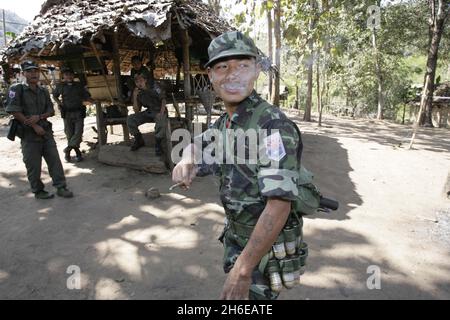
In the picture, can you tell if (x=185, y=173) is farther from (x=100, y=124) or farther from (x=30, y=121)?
(x=100, y=124)

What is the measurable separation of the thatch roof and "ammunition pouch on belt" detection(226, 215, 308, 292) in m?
5.02

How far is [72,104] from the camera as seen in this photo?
7.44 metres

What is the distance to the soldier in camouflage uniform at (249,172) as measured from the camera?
1324mm

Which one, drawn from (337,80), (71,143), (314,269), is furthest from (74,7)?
(337,80)

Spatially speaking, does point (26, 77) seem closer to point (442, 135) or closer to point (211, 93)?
point (211, 93)

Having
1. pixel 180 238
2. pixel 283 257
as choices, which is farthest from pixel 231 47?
pixel 180 238

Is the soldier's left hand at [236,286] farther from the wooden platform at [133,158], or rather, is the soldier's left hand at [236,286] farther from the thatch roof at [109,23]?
the wooden platform at [133,158]

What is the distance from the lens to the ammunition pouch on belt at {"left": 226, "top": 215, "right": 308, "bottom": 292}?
5.25 ft

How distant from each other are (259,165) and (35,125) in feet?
15.4

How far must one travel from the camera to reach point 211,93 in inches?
323

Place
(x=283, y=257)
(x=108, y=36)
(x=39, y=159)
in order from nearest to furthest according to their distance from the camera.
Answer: (x=283, y=257) < (x=39, y=159) < (x=108, y=36)

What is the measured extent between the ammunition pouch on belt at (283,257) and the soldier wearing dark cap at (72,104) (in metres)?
6.84

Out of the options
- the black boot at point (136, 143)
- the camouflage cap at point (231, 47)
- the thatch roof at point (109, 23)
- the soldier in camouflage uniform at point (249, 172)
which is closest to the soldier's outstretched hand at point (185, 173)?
the soldier in camouflage uniform at point (249, 172)
